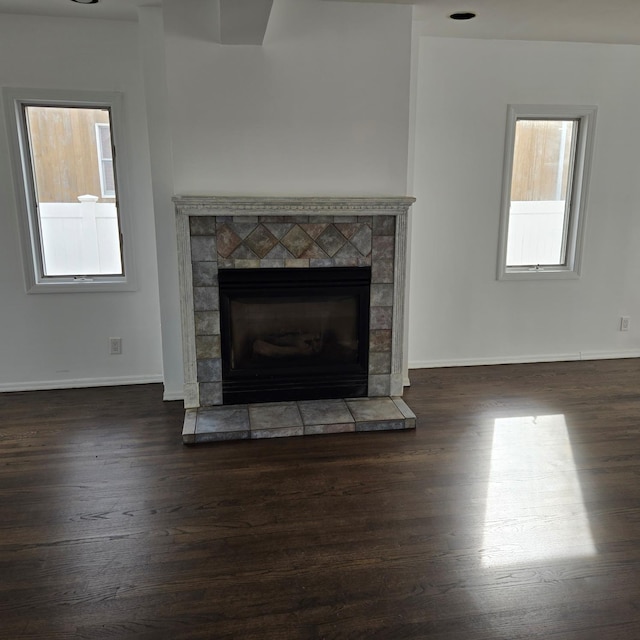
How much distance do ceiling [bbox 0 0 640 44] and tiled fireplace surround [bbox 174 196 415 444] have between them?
123cm

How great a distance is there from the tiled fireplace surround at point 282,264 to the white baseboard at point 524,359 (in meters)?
0.87

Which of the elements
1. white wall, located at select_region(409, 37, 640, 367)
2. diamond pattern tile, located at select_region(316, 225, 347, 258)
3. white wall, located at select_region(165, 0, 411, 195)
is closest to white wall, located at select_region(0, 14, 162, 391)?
white wall, located at select_region(165, 0, 411, 195)

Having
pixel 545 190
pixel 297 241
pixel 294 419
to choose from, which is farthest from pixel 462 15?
pixel 294 419

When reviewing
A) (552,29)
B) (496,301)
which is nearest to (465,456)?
(496,301)

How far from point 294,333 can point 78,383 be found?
1728mm

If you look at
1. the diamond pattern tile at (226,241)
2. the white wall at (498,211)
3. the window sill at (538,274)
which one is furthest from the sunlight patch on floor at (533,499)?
the diamond pattern tile at (226,241)

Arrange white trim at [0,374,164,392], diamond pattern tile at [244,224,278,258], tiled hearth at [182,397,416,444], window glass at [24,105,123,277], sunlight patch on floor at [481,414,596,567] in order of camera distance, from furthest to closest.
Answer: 1. white trim at [0,374,164,392]
2. window glass at [24,105,123,277]
3. diamond pattern tile at [244,224,278,258]
4. tiled hearth at [182,397,416,444]
5. sunlight patch on floor at [481,414,596,567]

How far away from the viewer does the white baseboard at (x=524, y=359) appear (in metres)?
4.46

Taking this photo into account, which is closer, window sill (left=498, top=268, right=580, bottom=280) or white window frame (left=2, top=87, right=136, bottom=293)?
white window frame (left=2, top=87, right=136, bottom=293)

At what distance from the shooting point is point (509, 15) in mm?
3443

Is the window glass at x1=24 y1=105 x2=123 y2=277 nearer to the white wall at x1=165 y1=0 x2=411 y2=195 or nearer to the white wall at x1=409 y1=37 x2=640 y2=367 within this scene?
the white wall at x1=165 y1=0 x2=411 y2=195

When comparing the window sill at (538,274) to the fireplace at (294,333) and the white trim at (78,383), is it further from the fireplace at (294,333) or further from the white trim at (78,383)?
the white trim at (78,383)

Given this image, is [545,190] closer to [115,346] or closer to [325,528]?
[325,528]

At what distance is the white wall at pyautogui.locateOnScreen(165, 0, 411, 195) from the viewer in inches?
127
